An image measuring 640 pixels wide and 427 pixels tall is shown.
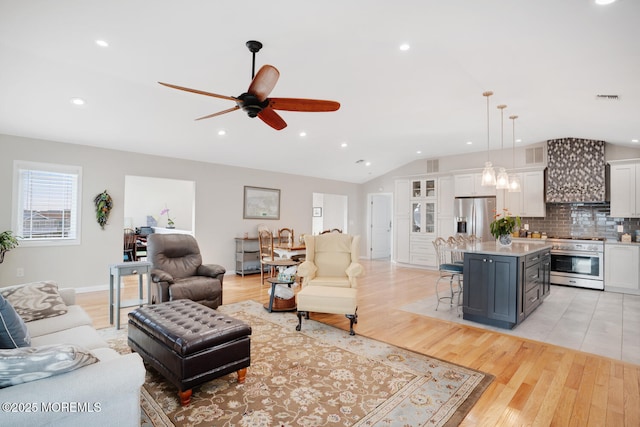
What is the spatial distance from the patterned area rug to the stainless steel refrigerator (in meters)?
4.84

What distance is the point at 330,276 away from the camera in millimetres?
4242

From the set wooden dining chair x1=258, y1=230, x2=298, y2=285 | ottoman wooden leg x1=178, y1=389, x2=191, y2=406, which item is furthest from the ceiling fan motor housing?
wooden dining chair x1=258, y1=230, x2=298, y2=285

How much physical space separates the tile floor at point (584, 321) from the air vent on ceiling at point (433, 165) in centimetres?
391

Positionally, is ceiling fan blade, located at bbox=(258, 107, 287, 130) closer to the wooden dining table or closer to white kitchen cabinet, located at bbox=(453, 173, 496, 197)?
the wooden dining table

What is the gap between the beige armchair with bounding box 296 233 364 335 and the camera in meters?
3.49

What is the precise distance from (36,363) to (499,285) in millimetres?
4186

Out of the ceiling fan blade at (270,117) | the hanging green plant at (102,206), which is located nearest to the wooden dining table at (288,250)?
the hanging green plant at (102,206)

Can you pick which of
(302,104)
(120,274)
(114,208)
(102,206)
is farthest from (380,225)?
(302,104)

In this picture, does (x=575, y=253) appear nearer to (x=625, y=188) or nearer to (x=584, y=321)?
(x=625, y=188)

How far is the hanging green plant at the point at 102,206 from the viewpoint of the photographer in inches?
207

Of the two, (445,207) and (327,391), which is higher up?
(445,207)

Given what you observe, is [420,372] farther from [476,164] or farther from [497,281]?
[476,164]

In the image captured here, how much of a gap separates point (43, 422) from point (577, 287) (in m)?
7.65

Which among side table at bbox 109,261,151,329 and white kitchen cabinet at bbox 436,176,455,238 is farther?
white kitchen cabinet at bbox 436,176,455,238
